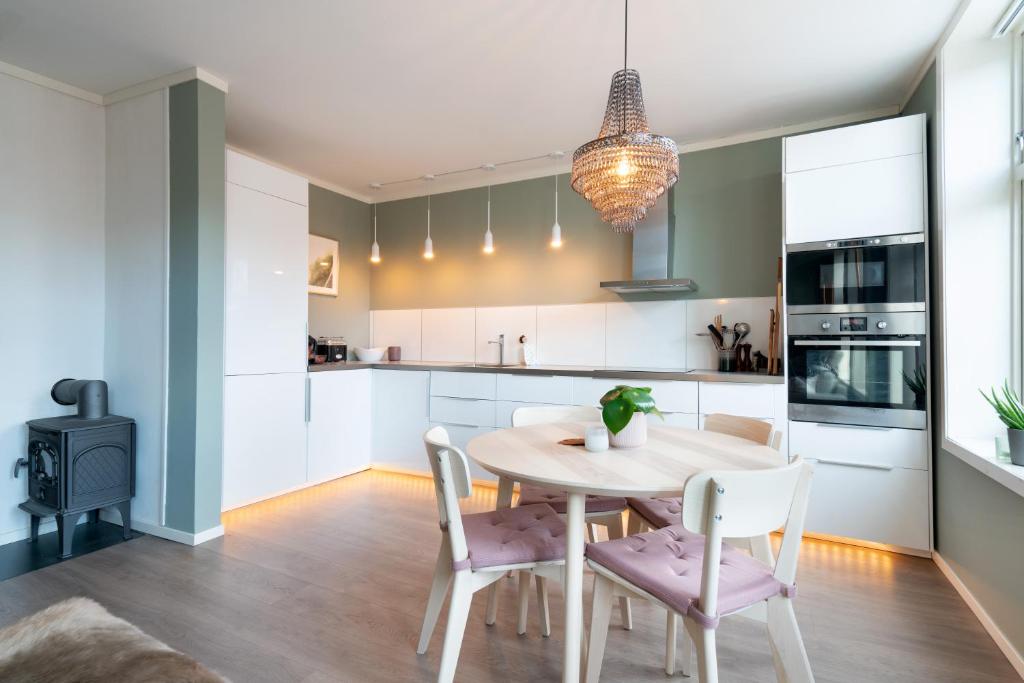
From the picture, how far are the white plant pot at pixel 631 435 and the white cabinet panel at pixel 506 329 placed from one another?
8.63ft

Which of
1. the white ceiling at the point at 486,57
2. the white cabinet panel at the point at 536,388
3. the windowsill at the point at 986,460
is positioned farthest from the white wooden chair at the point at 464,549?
the white ceiling at the point at 486,57

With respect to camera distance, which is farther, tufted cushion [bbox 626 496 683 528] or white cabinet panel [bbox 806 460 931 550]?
white cabinet panel [bbox 806 460 931 550]

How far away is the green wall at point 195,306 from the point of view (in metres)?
2.88

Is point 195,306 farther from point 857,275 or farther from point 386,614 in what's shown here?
point 857,275

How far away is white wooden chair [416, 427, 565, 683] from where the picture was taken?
5.19 feet

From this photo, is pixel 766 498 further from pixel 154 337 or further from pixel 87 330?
pixel 87 330

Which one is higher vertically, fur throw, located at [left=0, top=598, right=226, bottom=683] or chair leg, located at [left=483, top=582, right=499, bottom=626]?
fur throw, located at [left=0, top=598, right=226, bottom=683]

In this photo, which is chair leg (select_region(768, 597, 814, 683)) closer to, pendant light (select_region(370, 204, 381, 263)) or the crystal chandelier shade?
the crystal chandelier shade

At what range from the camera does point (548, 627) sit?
6.63 ft

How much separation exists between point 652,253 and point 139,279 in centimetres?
335

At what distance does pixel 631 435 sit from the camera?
6.23ft

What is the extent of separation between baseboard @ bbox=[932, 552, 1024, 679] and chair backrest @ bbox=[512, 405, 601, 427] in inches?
67.6

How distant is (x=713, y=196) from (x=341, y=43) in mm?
2652

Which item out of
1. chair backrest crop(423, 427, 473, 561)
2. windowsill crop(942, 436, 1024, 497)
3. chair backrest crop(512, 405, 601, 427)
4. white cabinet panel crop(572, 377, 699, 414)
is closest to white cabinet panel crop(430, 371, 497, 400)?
white cabinet panel crop(572, 377, 699, 414)
